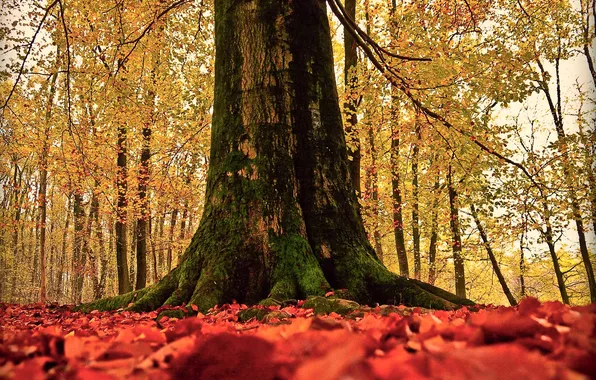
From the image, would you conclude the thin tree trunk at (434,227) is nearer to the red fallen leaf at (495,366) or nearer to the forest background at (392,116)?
the forest background at (392,116)

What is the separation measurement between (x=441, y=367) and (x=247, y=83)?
3694 mm

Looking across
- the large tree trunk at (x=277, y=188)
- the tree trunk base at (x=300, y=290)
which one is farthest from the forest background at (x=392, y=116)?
the tree trunk base at (x=300, y=290)

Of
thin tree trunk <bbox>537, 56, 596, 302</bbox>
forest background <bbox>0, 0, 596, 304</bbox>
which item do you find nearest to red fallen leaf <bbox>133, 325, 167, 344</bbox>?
forest background <bbox>0, 0, 596, 304</bbox>

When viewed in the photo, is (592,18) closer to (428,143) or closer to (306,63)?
(428,143)

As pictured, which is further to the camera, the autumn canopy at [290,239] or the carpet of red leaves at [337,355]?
the autumn canopy at [290,239]

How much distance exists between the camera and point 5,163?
60.7 ft

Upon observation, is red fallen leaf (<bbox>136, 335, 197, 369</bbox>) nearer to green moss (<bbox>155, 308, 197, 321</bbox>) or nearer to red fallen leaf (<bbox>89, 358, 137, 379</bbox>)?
red fallen leaf (<bbox>89, 358, 137, 379</bbox>)

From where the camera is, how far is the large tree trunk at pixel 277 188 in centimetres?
323

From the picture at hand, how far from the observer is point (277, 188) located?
11.5ft

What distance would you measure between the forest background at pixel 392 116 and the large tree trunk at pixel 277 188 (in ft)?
6.48

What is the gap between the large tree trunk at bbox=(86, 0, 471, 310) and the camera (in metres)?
3.23

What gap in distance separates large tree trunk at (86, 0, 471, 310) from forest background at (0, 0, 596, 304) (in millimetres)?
1974

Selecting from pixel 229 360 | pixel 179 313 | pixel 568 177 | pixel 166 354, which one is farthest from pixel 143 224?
pixel 229 360

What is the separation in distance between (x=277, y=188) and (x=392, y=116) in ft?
25.6
